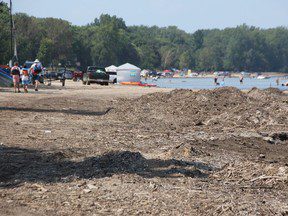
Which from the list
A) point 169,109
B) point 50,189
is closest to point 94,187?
point 50,189

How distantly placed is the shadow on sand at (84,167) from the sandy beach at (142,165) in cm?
2

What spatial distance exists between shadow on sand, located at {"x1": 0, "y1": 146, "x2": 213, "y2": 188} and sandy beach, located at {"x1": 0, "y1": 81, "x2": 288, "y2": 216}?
16mm

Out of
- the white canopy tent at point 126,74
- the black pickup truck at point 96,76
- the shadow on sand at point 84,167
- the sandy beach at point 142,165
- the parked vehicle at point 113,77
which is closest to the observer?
the sandy beach at point 142,165

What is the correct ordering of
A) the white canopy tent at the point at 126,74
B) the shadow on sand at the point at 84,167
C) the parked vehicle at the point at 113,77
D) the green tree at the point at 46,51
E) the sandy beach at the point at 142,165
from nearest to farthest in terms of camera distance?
the sandy beach at the point at 142,165 → the shadow on sand at the point at 84,167 → the parked vehicle at the point at 113,77 → the white canopy tent at the point at 126,74 → the green tree at the point at 46,51

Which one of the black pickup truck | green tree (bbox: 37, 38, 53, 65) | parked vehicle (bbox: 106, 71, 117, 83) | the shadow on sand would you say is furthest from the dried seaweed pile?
green tree (bbox: 37, 38, 53, 65)

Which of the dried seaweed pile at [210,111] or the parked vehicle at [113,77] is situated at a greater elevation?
the dried seaweed pile at [210,111]

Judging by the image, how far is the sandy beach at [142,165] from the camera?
7918 millimetres

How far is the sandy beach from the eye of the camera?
312 inches

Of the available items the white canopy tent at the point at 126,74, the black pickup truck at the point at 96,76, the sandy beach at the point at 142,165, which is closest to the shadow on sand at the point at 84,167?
the sandy beach at the point at 142,165

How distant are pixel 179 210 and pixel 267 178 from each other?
2514 millimetres

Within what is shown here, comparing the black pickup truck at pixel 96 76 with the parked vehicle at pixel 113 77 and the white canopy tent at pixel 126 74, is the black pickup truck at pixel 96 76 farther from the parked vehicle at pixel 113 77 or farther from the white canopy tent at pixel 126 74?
the white canopy tent at pixel 126 74

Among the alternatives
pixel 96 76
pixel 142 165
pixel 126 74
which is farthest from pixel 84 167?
pixel 126 74

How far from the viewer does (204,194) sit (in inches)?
331

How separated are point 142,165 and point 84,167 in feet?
3.04
